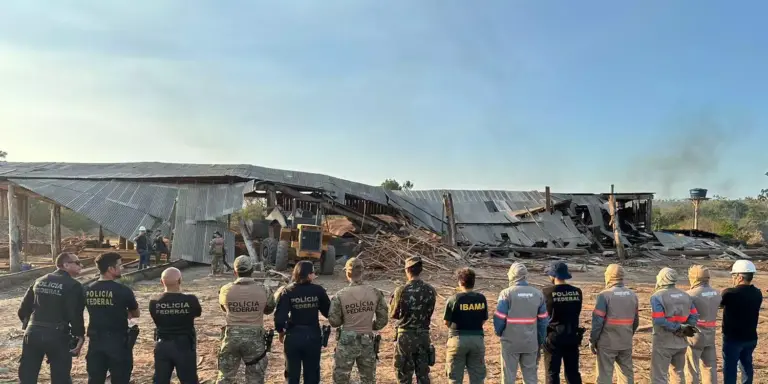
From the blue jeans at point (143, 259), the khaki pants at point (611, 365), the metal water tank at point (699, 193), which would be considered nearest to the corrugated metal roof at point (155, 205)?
the blue jeans at point (143, 259)

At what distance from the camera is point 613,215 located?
2288 centimetres

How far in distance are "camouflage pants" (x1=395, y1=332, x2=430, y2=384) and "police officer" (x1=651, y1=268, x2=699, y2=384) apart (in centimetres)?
248

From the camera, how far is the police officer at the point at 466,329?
5.06m

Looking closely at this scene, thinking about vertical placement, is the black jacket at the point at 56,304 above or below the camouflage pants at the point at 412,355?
above

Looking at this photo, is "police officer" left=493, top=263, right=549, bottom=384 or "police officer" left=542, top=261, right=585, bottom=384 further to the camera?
"police officer" left=542, top=261, right=585, bottom=384

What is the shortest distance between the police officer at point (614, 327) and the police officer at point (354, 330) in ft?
7.89

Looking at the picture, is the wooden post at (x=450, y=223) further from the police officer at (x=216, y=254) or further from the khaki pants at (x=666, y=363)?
the khaki pants at (x=666, y=363)

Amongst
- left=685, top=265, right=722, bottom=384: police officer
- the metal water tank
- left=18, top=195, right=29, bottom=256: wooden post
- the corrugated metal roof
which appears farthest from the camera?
the metal water tank

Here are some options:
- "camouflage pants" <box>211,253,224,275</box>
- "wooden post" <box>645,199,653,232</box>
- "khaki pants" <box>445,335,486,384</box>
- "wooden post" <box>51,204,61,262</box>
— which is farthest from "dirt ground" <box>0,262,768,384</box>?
"wooden post" <box>645,199,653,232</box>

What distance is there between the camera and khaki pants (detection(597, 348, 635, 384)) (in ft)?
17.5

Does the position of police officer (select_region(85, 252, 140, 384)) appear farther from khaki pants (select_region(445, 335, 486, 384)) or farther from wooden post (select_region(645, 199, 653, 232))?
wooden post (select_region(645, 199, 653, 232))

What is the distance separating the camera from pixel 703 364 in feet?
18.4

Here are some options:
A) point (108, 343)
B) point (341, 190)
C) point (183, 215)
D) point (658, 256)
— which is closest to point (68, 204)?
point (183, 215)

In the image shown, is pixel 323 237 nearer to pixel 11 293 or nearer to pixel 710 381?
pixel 11 293
